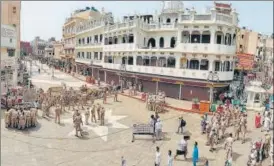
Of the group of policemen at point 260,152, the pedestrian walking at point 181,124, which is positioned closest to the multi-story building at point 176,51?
the pedestrian walking at point 181,124

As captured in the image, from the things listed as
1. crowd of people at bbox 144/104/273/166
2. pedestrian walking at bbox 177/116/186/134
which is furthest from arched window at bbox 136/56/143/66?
pedestrian walking at bbox 177/116/186/134

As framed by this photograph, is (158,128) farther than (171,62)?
No

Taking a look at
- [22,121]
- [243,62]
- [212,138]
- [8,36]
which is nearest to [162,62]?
[243,62]

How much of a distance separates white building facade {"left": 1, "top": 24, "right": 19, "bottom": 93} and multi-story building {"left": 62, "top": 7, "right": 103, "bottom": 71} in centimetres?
3243

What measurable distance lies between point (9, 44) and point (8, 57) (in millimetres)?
1314

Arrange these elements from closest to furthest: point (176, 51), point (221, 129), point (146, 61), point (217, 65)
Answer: point (221, 129), point (217, 65), point (176, 51), point (146, 61)

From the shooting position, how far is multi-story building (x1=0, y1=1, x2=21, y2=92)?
2902 cm

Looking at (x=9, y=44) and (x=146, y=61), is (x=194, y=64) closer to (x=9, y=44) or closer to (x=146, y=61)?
(x=146, y=61)

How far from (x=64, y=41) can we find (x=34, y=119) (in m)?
56.5

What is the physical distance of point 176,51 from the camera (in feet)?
104

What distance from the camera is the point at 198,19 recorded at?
30031 mm

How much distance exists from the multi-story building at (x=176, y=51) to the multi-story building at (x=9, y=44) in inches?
515

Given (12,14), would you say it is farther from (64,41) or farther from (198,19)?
(64,41)

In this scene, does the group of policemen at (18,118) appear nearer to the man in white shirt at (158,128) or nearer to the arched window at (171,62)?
the man in white shirt at (158,128)
